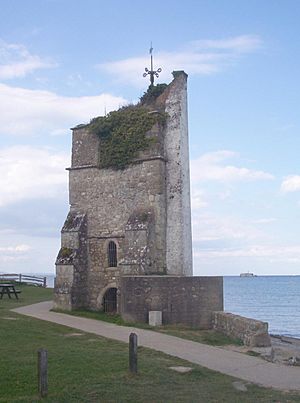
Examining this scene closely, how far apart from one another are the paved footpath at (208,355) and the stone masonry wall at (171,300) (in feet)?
3.45

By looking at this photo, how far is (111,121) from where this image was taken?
24469 mm

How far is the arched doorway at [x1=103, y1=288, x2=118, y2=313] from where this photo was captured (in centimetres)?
2353

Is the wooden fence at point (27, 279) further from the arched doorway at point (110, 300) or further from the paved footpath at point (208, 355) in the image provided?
the paved footpath at point (208, 355)

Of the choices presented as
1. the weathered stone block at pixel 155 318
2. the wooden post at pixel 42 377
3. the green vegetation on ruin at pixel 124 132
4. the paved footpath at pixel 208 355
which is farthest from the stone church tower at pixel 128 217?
the wooden post at pixel 42 377

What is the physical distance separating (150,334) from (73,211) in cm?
886

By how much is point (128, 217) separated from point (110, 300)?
3.69 metres

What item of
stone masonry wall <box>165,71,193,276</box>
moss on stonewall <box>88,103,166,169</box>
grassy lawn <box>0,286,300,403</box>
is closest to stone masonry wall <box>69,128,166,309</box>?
stone masonry wall <box>165,71,193,276</box>

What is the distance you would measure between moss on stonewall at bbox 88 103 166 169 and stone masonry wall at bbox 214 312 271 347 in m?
8.14

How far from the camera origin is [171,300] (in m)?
19.7

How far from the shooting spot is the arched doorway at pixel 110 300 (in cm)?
2353

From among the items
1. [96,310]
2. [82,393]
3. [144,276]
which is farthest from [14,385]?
[96,310]

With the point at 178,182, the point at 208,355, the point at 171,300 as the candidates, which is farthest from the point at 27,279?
the point at 208,355

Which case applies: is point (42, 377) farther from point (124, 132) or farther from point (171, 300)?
point (124, 132)

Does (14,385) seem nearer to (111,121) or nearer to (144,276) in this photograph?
(144,276)
